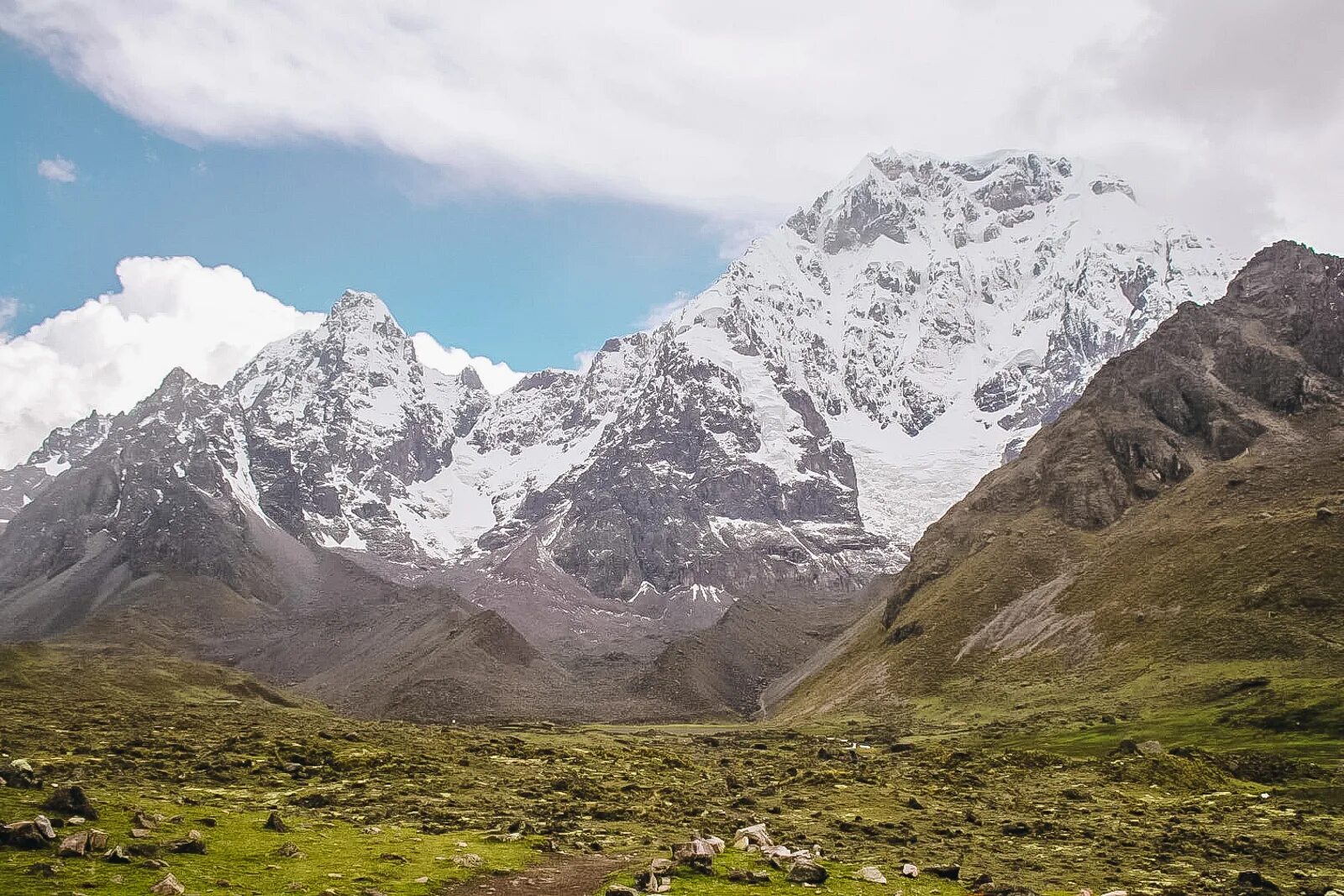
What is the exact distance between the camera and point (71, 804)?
29.8 meters

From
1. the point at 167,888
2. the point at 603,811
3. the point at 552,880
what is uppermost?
the point at 167,888

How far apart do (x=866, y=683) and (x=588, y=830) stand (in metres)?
152

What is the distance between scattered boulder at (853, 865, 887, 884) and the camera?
29.4 meters

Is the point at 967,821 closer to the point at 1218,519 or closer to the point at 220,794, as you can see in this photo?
the point at 220,794

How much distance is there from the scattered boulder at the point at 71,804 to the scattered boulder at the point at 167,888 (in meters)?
9.34

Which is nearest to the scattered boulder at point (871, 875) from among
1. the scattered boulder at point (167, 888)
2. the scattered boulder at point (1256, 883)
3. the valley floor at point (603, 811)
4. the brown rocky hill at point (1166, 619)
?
the valley floor at point (603, 811)

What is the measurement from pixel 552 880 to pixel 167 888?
36.9ft

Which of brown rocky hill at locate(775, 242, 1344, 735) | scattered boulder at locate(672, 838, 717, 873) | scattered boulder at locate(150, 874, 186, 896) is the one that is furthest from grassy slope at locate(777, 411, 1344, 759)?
scattered boulder at locate(150, 874, 186, 896)

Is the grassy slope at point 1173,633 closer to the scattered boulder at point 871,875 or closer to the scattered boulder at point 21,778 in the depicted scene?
the scattered boulder at point 871,875

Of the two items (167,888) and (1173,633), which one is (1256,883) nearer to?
(167,888)

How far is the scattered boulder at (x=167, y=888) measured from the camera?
22016 millimetres

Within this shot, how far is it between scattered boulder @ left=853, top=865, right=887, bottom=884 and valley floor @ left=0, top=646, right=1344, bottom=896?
0.51 meters

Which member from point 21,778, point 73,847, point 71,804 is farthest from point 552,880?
point 21,778

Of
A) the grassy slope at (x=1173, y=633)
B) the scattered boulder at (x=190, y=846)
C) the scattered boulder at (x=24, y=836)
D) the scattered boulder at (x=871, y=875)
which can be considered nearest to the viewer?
the scattered boulder at (x=24, y=836)
